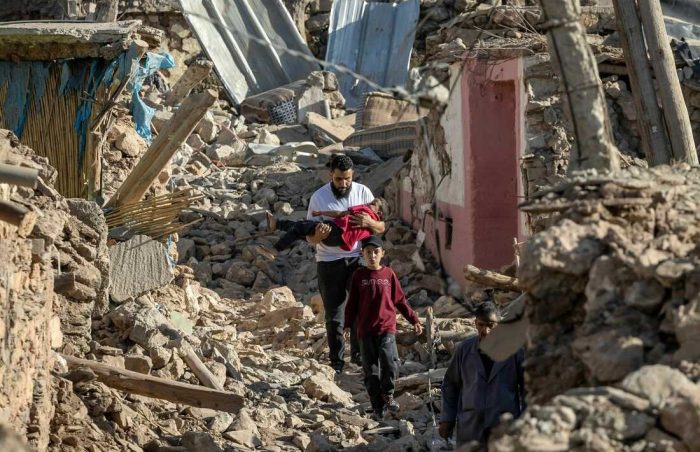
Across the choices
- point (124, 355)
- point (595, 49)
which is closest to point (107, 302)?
point (124, 355)

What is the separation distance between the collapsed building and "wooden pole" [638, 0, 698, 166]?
104cm

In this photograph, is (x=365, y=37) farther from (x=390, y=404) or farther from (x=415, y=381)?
(x=390, y=404)

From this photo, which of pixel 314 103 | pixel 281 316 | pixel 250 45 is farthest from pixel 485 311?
pixel 250 45

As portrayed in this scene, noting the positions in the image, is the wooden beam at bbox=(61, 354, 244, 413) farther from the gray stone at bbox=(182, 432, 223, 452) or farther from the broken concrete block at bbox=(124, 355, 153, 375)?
the broken concrete block at bbox=(124, 355, 153, 375)

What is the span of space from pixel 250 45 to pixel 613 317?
18.6 meters

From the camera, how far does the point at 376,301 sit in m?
9.45

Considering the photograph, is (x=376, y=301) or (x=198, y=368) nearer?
(x=376, y=301)

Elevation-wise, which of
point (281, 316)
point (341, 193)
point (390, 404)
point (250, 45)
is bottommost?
point (390, 404)

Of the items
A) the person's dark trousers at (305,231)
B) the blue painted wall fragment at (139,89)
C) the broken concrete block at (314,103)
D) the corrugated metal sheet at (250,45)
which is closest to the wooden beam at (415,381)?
the person's dark trousers at (305,231)

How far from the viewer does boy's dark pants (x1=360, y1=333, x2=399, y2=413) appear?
31.1 feet

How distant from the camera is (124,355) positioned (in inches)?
379

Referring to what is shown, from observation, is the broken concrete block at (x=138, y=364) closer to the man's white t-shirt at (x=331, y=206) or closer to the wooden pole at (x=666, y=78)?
the man's white t-shirt at (x=331, y=206)

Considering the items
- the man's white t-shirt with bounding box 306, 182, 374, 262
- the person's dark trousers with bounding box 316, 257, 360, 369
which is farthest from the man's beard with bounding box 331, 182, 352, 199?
the person's dark trousers with bounding box 316, 257, 360, 369

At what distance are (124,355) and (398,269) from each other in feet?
17.7
